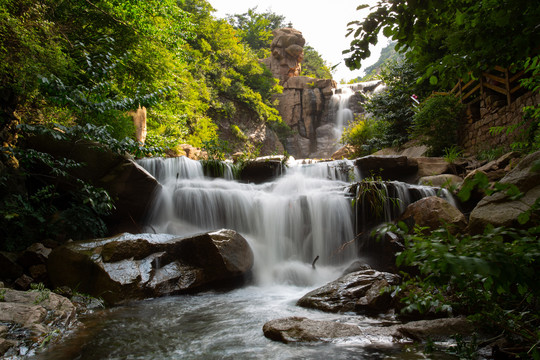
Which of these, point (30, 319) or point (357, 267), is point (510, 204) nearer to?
point (357, 267)

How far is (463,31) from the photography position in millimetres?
1819

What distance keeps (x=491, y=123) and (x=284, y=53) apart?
832 inches

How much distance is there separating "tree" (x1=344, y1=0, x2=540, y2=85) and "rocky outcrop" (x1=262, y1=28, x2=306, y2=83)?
26.5 metres

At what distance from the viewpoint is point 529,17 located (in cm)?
149

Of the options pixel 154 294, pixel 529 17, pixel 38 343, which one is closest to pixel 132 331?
pixel 38 343

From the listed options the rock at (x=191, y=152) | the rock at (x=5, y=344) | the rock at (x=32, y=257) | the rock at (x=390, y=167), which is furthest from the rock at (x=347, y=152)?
the rock at (x=5, y=344)

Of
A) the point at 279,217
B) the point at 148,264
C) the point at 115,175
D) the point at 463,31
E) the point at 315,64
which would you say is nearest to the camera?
the point at 463,31

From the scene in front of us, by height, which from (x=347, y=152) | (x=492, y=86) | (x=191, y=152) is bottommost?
(x=347, y=152)

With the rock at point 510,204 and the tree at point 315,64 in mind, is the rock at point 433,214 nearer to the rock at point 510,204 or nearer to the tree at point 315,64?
the rock at point 510,204

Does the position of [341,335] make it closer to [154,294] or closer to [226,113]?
[154,294]

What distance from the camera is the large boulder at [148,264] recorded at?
4566 millimetres

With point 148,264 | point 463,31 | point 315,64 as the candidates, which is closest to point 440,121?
point 463,31

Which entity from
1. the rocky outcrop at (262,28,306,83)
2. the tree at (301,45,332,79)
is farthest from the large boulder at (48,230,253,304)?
the tree at (301,45,332,79)

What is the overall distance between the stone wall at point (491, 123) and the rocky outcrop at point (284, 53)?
1916 centimetres
